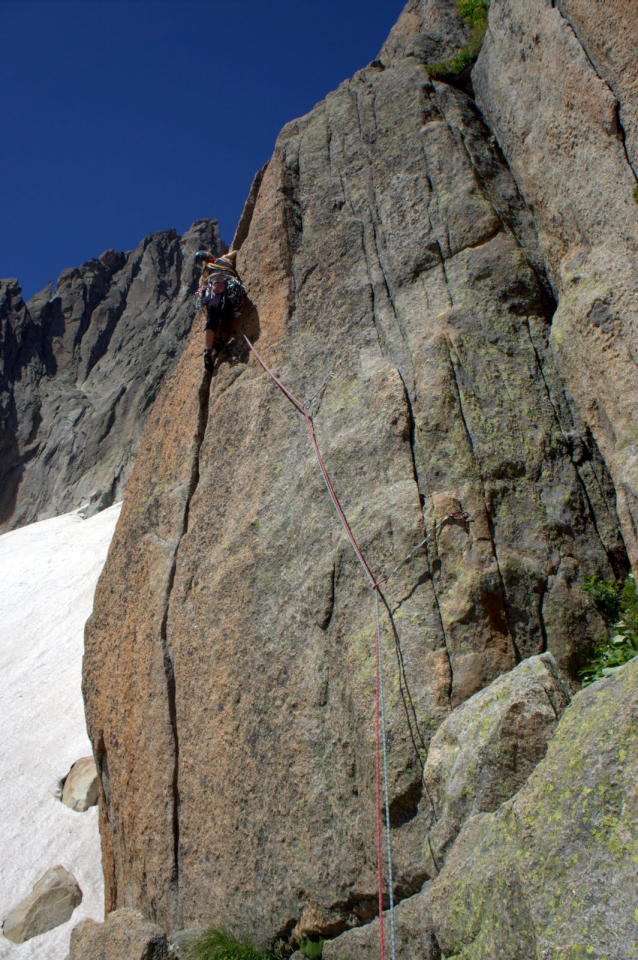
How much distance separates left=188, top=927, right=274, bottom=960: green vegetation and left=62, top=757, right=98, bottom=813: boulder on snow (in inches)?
351

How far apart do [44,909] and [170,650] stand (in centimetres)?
665

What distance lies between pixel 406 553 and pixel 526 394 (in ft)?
8.36

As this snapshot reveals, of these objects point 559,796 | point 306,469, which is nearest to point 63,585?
point 306,469

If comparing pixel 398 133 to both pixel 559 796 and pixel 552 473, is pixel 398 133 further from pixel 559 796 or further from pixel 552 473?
pixel 559 796

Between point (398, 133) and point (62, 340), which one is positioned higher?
point (62, 340)

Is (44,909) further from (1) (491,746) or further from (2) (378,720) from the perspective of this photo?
(1) (491,746)

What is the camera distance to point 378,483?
25.8 ft

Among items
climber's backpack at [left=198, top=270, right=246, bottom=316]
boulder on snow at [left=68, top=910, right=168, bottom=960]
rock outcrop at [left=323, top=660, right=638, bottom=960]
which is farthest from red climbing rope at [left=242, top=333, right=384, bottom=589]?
boulder on snow at [left=68, top=910, right=168, bottom=960]

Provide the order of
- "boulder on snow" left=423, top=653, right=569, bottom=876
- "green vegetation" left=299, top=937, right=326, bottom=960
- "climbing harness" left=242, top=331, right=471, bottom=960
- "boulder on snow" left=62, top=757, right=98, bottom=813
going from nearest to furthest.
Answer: "boulder on snow" left=423, top=653, right=569, bottom=876 < "climbing harness" left=242, top=331, right=471, bottom=960 < "green vegetation" left=299, top=937, right=326, bottom=960 < "boulder on snow" left=62, top=757, right=98, bottom=813

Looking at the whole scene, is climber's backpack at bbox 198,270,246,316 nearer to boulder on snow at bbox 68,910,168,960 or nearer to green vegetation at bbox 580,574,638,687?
green vegetation at bbox 580,574,638,687

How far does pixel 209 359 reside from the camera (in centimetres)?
1107

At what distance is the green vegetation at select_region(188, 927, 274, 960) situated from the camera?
21.8ft

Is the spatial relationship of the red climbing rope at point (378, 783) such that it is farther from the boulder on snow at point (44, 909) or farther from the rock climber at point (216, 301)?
the boulder on snow at point (44, 909)

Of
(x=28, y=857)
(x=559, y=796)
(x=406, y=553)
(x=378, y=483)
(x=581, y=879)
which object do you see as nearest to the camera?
(x=581, y=879)
